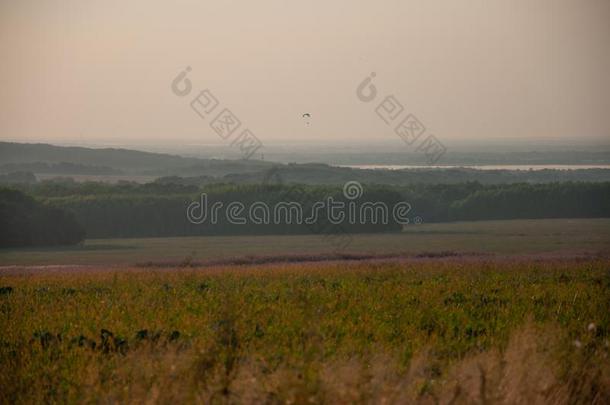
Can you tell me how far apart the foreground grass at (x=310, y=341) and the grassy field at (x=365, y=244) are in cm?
1942

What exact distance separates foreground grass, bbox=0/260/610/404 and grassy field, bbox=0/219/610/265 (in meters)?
19.4

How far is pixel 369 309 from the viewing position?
1838 centimetres

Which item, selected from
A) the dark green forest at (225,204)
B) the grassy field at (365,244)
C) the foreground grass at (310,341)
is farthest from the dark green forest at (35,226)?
the foreground grass at (310,341)

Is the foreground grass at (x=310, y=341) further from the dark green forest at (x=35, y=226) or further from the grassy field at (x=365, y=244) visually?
the dark green forest at (x=35, y=226)

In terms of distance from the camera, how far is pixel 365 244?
5172 cm

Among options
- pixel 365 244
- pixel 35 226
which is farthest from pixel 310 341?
pixel 35 226

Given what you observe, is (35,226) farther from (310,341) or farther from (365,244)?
(310,341)

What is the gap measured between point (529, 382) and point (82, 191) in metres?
68.8

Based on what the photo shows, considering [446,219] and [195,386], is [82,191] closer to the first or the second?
[446,219]

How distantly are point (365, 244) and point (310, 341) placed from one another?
37451 millimetres

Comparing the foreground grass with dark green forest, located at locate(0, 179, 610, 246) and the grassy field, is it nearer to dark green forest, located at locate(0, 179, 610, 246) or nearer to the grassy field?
the grassy field

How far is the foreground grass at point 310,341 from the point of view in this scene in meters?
11.9

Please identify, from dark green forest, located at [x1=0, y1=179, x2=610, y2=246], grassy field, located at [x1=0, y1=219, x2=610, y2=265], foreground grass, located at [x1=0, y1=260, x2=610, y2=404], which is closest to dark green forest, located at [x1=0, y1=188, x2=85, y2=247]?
dark green forest, located at [x1=0, y1=179, x2=610, y2=246]

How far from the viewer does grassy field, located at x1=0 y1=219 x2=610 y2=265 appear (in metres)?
44.7
